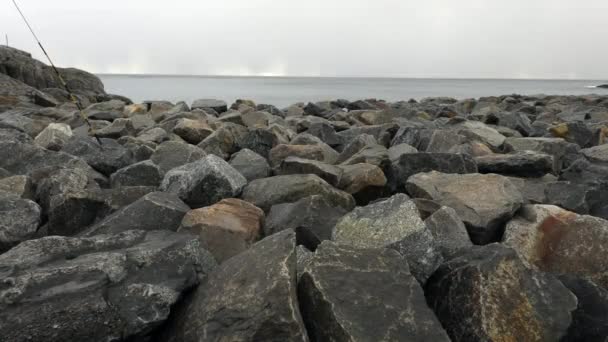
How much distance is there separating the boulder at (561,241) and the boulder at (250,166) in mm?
2695

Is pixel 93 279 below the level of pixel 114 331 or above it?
Result: above

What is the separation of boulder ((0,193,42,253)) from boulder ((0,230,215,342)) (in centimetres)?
99

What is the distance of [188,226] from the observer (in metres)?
3.79

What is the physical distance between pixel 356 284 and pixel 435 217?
1.38 meters

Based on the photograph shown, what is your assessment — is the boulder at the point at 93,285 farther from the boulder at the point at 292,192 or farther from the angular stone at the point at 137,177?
the angular stone at the point at 137,177

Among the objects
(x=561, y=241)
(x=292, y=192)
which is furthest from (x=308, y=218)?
(x=561, y=241)

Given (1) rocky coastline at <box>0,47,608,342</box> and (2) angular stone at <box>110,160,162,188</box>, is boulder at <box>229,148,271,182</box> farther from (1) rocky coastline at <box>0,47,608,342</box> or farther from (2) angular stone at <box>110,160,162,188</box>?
(2) angular stone at <box>110,160,162,188</box>

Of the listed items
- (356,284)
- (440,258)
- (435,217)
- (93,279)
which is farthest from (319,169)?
(93,279)

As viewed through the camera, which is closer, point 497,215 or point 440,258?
point 440,258

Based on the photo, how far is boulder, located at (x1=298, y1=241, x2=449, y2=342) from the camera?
247 centimetres

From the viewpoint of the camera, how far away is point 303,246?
3465 millimetres

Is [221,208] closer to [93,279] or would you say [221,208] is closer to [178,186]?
[178,186]

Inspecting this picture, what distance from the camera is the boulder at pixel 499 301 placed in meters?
2.76

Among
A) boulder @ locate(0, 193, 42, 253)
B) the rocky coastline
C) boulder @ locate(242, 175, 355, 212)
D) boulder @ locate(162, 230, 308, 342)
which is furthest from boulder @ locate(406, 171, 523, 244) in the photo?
boulder @ locate(0, 193, 42, 253)
